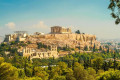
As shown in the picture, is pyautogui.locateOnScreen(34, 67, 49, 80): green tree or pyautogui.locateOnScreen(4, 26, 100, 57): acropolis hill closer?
pyautogui.locateOnScreen(34, 67, 49, 80): green tree

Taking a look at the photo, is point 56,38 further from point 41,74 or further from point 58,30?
point 41,74

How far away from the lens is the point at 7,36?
7488 cm

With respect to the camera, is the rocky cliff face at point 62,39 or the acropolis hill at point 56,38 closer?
the acropolis hill at point 56,38

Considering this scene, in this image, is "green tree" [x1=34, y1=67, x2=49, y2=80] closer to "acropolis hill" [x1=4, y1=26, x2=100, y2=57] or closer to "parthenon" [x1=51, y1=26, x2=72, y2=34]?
"acropolis hill" [x1=4, y1=26, x2=100, y2=57]

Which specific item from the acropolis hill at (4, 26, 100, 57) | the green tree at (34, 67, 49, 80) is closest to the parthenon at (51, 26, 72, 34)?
the acropolis hill at (4, 26, 100, 57)

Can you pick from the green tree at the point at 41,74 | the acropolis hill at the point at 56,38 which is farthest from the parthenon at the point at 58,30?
the green tree at the point at 41,74

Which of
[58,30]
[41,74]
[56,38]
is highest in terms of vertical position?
[58,30]

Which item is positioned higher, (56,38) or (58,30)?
(58,30)

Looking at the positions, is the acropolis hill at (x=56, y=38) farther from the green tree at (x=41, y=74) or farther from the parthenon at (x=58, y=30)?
the green tree at (x=41, y=74)

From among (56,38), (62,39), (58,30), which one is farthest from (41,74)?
(58,30)

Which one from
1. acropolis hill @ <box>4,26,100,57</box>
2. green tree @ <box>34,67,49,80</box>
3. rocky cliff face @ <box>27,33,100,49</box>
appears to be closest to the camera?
green tree @ <box>34,67,49,80</box>

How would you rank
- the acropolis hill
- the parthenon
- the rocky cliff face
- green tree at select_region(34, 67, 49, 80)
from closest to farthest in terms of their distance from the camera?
green tree at select_region(34, 67, 49, 80) → the acropolis hill → the rocky cliff face → the parthenon

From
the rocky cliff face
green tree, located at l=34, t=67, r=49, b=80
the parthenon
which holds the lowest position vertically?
green tree, located at l=34, t=67, r=49, b=80

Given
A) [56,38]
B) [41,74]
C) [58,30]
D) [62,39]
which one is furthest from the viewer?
[58,30]
